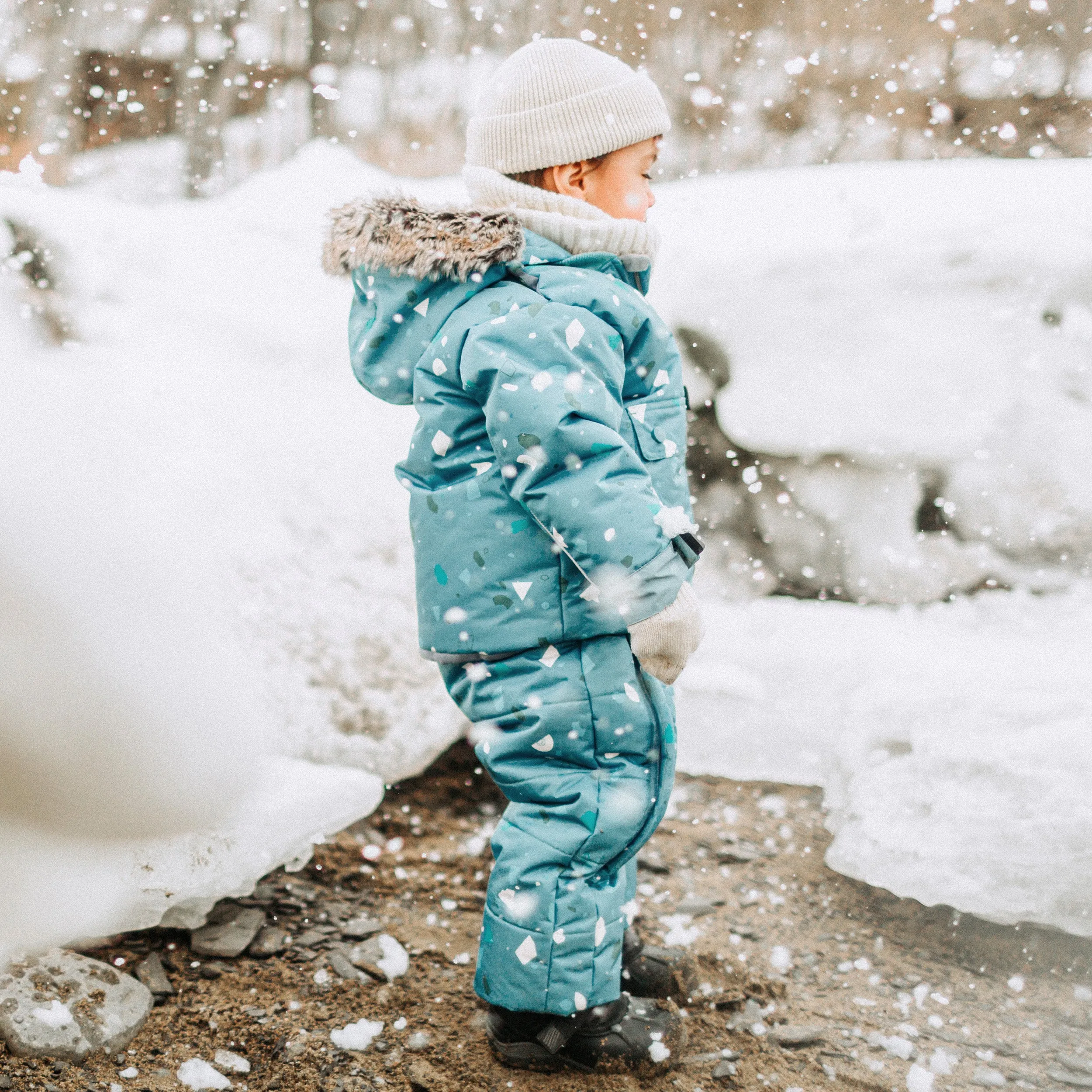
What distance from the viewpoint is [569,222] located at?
3.98 feet

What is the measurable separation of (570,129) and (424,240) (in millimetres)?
249

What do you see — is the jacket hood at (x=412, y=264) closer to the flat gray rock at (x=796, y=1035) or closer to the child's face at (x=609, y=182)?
the child's face at (x=609, y=182)

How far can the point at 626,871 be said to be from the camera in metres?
1.32

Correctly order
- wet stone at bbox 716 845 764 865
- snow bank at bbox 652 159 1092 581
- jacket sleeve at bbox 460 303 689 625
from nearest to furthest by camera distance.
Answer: jacket sleeve at bbox 460 303 689 625, wet stone at bbox 716 845 764 865, snow bank at bbox 652 159 1092 581

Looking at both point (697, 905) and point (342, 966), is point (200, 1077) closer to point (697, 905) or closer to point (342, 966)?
point (342, 966)

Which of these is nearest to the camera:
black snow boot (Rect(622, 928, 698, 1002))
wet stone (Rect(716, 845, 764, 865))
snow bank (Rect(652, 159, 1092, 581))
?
black snow boot (Rect(622, 928, 698, 1002))

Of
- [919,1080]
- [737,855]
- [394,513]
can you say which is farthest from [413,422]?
[919,1080]

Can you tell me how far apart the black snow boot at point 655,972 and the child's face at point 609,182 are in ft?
3.43

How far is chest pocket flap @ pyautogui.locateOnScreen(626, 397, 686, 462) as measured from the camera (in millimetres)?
1232

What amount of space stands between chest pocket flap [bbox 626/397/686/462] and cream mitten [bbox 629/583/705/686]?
19 centimetres

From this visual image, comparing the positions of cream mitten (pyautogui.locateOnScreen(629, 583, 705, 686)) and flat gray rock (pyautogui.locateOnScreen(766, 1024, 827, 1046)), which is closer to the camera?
cream mitten (pyautogui.locateOnScreen(629, 583, 705, 686))

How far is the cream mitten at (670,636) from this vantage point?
1.12 m

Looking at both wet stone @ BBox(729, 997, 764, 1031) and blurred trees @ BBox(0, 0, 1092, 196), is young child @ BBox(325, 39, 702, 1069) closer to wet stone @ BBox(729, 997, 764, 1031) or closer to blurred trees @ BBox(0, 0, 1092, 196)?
wet stone @ BBox(729, 997, 764, 1031)

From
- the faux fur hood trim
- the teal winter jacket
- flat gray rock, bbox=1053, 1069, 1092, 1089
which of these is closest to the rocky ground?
flat gray rock, bbox=1053, 1069, 1092, 1089
